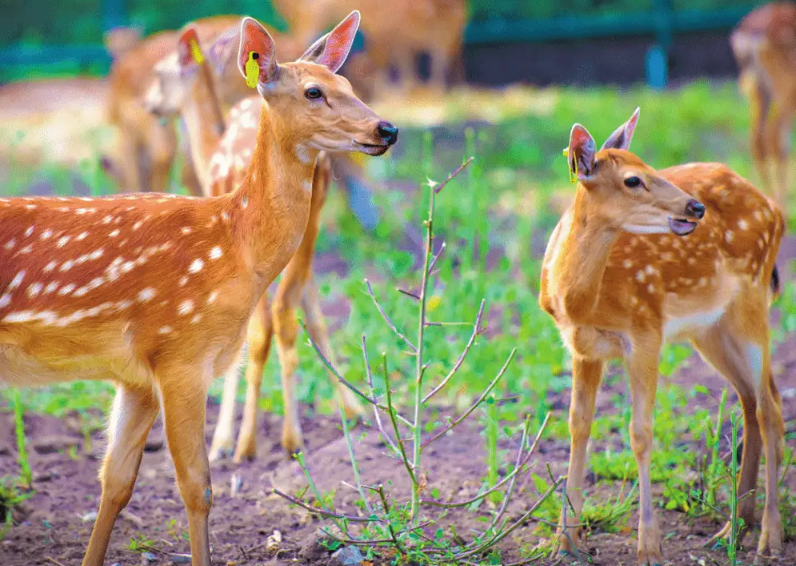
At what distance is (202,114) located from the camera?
6102 mm

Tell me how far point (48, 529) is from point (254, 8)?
33.0ft

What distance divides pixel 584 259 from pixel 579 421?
0.69 meters

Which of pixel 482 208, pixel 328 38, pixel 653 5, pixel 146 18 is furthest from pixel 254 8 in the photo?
pixel 328 38

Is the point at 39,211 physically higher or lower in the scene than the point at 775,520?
higher

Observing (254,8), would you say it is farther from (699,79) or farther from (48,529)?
(48,529)

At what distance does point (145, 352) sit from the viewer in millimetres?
3844

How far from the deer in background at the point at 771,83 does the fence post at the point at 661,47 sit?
12.3ft

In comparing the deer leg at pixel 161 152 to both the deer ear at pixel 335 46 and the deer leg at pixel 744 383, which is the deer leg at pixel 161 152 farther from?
the deer leg at pixel 744 383

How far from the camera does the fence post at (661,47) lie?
14.8 m

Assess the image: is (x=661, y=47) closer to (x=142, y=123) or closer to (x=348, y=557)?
(x=142, y=123)

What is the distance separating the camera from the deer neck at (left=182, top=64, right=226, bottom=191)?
6.07 metres

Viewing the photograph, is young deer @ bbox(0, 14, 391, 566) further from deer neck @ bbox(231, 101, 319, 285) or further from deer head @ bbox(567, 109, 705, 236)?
→ deer head @ bbox(567, 109, 705, 236)

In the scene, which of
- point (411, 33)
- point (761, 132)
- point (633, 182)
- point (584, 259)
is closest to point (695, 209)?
point (633, 182)

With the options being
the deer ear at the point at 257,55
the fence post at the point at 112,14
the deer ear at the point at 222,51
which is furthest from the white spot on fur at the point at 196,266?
the fence post at the point at 112,14
